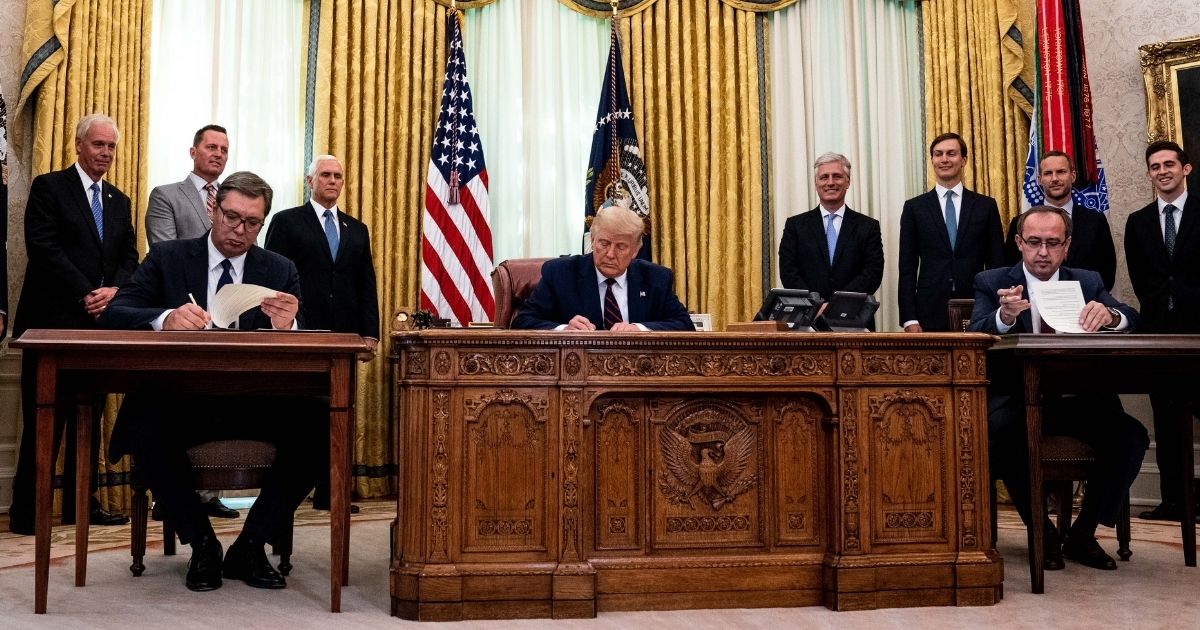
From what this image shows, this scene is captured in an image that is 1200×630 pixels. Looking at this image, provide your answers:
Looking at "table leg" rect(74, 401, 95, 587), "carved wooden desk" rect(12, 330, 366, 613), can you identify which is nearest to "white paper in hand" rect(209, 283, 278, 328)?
"carved wooden desk" rect(12, 330, 366, 613)

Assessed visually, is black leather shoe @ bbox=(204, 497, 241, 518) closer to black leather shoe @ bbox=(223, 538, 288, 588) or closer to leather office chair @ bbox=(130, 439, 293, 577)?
black leather shoe @ bbox=(223, 538, 288, 588)

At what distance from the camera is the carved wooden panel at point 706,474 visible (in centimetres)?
→ 344

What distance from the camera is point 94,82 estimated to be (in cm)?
585

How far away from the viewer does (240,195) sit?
3.76 m

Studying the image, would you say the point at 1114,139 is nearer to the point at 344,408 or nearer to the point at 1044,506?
the point at 1044,506

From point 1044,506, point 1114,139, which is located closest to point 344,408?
point 1044,506

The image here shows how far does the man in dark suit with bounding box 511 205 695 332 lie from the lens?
12.8 ft

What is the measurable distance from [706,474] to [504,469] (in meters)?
0.66

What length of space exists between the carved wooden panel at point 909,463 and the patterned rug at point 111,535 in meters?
2.85

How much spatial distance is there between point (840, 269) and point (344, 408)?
3038 mm

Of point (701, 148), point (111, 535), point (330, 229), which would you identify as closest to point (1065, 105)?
→ point (701, 148)

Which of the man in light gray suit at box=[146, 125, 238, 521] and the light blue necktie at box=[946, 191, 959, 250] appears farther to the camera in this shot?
the light blue necktie at box=[946, 191, 959, 250]

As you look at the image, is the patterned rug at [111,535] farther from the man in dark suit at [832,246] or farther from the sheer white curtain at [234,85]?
the man in dark suit at [832,246]

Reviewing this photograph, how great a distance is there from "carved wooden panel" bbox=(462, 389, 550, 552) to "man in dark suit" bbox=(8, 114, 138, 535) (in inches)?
101
